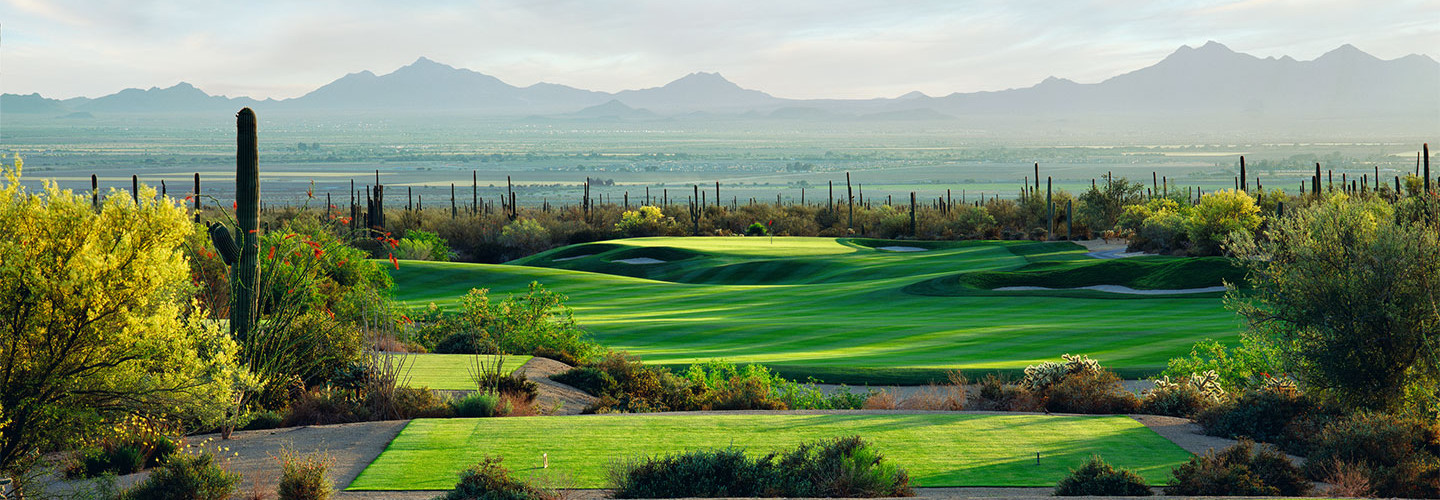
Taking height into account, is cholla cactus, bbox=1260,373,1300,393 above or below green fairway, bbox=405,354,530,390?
above

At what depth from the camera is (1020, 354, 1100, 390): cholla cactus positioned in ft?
57.1

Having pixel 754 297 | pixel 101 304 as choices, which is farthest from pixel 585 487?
pixel 754 297

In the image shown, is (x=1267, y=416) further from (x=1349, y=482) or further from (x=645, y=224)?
(x=645, y=224)

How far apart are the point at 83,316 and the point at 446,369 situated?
10068 millimetres

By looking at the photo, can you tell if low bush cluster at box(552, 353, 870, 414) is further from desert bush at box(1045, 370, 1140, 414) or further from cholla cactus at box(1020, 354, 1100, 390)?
desert bush at box(1045, 370, 1140, 414)

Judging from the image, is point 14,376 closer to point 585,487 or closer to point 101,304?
point 101,304

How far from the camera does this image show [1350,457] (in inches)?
477

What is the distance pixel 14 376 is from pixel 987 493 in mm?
9282

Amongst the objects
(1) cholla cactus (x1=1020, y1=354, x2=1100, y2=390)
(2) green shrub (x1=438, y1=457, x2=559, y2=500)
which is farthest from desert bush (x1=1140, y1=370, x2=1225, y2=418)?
(2) green shrub (x1=438, y1=457, x2=559, y2=500)

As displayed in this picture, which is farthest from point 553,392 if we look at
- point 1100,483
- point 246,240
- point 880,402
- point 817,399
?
point 1100,483

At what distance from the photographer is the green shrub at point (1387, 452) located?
1148 cm

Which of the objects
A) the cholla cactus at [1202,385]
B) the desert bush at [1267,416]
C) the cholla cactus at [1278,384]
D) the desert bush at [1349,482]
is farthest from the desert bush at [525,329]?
the desert bush at [1349,482]

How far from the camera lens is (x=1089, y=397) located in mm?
16734

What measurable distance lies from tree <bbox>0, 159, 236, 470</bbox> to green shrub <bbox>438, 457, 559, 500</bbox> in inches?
115
